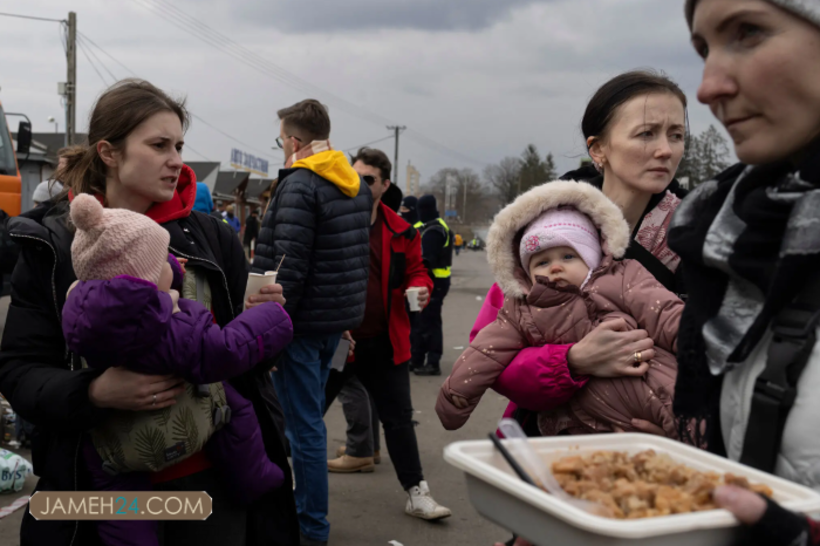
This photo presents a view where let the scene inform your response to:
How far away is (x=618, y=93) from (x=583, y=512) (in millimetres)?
1787

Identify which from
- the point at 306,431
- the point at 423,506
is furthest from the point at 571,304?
the point at 423,506

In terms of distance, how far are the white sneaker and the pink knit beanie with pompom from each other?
3.04 m

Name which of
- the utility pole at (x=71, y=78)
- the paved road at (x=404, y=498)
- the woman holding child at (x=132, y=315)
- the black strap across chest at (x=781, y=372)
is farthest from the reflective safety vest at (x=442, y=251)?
the utility pole at (x=71, y=78)

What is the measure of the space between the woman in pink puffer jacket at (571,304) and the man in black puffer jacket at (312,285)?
1.94 meters

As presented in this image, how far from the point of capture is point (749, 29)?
1.22 metres

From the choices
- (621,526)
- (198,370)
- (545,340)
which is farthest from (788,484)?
(198,370)

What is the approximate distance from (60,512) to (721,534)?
77.1 inches

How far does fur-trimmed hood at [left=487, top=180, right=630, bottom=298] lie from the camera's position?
224 centimetres

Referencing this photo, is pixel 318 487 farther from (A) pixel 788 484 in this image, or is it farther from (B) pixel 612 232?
(A) pixel 788 484

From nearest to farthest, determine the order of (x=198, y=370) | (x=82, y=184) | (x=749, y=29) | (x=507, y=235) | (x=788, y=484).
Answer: (x=788, y=484)
(x=749, y=29)
(x=198, y=370)
(x=507, y=235)
(x=82, y=184)

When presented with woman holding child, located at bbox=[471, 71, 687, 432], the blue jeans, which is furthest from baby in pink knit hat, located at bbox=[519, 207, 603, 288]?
the blue jeans

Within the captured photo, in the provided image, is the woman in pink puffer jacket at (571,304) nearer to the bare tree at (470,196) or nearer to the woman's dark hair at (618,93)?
the woman's dark hair at (618,93)

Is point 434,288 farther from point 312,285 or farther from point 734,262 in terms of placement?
point 734,262

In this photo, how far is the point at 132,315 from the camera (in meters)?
2.01
